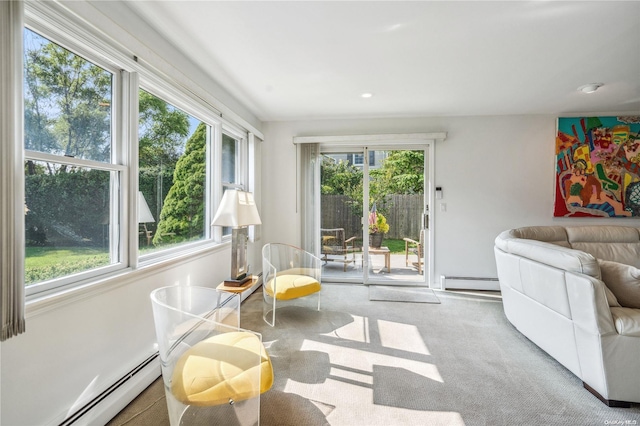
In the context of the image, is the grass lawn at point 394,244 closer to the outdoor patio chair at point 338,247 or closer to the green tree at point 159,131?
the outdoor patio chair at point 338,247

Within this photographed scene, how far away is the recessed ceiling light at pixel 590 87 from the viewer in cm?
301

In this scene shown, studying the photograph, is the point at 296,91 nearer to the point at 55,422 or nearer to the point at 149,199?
the point at 149,199

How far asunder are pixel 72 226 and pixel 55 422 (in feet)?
3.04

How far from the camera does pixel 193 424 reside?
51.9 inches

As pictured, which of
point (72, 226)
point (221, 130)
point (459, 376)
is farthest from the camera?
point (221, 130)

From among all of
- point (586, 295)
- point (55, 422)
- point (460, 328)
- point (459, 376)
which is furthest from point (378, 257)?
point (55, 422)

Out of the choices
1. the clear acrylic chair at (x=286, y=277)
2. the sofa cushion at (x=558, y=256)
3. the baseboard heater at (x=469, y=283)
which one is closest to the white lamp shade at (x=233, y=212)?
the clear acrylic chair at (x=286, y=277)

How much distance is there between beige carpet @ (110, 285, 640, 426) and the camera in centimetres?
163

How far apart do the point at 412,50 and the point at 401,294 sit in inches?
113

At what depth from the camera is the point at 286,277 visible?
121 inches

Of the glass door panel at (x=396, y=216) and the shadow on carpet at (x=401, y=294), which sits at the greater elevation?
the glass door panel at (x=396, y=216)

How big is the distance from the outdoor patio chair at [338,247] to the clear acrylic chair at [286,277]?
93 centimetres

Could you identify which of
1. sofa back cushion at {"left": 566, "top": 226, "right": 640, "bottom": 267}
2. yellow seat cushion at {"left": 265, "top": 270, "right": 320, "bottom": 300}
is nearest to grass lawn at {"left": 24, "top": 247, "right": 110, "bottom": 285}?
yellow seat cushion at {"left": 265, "top": 270, "right": 320, "bottom": 300}

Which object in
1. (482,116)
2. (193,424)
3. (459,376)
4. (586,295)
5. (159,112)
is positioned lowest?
(459,376)
